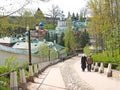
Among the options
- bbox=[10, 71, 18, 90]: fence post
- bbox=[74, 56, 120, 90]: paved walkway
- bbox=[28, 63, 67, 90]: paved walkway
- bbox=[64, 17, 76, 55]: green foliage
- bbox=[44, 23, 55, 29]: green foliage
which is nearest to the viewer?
bbox=[10, 71, 18, 90]: fence post

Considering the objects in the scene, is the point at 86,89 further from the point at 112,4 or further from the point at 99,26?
the point at 99,26

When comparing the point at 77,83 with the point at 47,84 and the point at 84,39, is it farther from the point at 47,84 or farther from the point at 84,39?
the point at 84,39

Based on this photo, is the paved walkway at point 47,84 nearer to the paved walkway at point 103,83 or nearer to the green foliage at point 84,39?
the paved walkway at point 103,83

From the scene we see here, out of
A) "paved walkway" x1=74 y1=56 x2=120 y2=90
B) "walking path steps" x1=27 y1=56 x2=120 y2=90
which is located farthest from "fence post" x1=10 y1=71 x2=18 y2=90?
"paved walkway" x1=74 y1=56 x2=120 y2=90

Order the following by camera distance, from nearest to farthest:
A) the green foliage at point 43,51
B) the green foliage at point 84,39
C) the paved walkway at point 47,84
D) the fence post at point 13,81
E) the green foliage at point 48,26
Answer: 1. the fence post at point 13,81
2. the paved walkway at point 47,84
3. the green foliage at point 43,51
4. the green foliage at point 84,39
5. the green foliage at point 48,26

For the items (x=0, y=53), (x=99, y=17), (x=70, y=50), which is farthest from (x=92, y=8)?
(x=70, y=50)

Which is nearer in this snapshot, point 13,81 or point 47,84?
point 13,81

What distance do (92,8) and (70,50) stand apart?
71869 millimetres

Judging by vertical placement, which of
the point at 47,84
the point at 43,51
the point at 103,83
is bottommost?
the point at 43,51

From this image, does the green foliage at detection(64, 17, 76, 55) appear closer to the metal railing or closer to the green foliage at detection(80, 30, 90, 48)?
the green foliage at detection(80, 30, 90, 48)

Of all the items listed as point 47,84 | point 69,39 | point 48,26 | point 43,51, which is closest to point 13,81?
point 47,84

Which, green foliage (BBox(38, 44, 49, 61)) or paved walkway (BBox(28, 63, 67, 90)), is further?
green foliage (BBox(38, 44, 49, 61))

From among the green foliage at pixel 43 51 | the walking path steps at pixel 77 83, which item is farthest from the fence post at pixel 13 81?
the green foliage at pixel 43 51

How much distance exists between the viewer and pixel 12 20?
1504 centimetres
